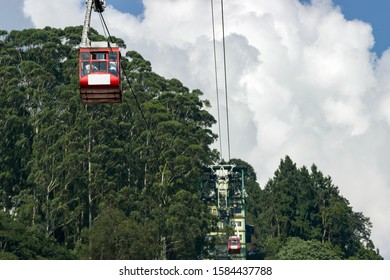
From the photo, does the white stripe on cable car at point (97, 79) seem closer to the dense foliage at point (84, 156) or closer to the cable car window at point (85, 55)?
the cable car window at point (85, 55)

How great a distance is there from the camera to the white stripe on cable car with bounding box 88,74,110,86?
129 ft

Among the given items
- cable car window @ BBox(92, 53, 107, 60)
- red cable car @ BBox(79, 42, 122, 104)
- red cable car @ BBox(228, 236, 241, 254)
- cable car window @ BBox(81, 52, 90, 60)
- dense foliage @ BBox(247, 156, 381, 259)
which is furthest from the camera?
dense foliage @ BBox(247, 156, 381, 259)

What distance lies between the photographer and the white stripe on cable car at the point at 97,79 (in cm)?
3928

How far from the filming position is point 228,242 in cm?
10406

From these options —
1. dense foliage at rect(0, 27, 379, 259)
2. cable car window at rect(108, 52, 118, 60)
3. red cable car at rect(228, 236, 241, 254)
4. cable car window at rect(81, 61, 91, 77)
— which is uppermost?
dense foliage at rect(0, 27, 379, 259)

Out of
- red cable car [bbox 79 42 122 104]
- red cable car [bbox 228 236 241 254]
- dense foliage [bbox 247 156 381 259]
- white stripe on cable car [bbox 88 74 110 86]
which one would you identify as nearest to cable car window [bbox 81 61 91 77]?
red cable car [bbox 79 42 122 104]

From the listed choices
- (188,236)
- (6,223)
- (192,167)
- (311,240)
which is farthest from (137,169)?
(311,240)

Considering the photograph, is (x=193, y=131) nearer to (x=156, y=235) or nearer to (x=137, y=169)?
(x=137, y=169)

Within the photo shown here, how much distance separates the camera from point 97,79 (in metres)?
39.3

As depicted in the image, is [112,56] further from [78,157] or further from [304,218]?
[304,218]

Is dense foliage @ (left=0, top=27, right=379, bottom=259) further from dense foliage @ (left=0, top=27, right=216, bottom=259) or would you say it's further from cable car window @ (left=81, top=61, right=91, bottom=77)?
cable car window @ (left=81, top=61, right=91, bottom=77)

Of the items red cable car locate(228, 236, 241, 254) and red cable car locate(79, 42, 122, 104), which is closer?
red cable car locate(79, 42, 122, 104)
